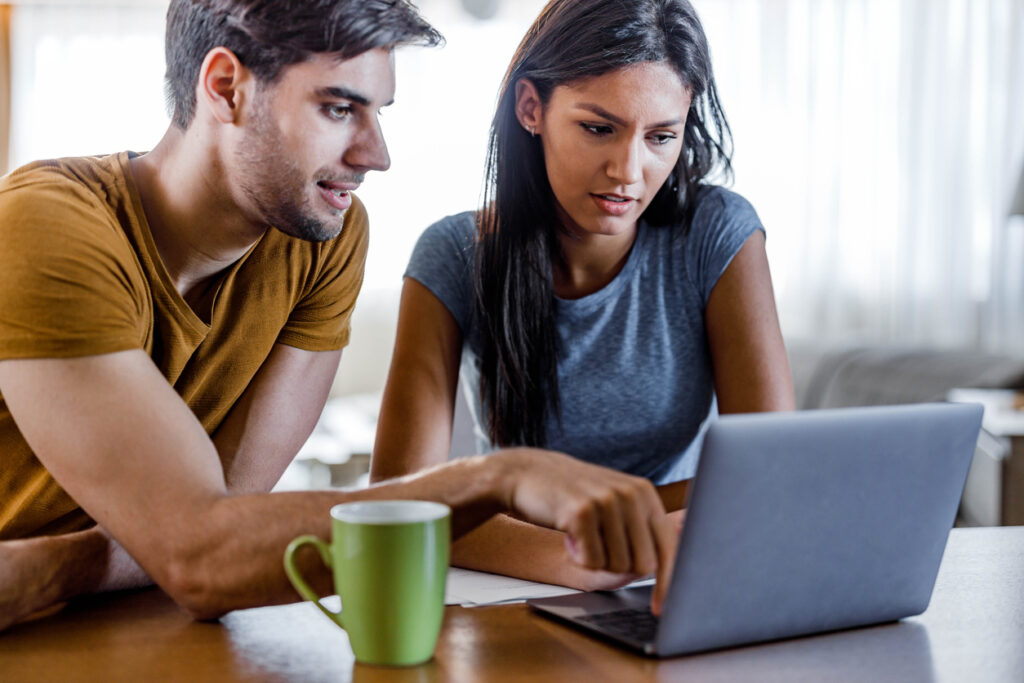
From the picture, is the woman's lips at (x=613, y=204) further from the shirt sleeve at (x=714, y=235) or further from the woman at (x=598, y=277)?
the shirt sleeve at (x=714, y=235)

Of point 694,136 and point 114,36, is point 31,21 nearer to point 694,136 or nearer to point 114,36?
point 114,36

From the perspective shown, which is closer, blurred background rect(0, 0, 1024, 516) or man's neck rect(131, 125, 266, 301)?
man's neck rect(131, 125, 266, 301)

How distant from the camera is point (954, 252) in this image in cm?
414

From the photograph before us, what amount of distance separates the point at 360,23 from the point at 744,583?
63 cm

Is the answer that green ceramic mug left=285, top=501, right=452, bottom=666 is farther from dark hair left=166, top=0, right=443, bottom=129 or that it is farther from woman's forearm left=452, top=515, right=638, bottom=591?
dark hair left=166, top=0, right=443, bottom=129

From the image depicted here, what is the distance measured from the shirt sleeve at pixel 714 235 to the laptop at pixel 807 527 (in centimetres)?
60

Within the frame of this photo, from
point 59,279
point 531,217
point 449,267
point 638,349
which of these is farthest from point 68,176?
point 638,349

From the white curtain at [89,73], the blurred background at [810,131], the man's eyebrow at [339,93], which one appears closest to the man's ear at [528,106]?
the man's eyebrow at [339,93]

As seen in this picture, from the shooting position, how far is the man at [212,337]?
30.8 inches

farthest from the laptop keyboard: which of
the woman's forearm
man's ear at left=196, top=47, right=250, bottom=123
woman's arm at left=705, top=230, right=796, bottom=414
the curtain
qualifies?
the curtain

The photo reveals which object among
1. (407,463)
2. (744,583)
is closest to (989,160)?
(407,463)

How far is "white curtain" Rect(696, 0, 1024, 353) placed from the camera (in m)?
4.08

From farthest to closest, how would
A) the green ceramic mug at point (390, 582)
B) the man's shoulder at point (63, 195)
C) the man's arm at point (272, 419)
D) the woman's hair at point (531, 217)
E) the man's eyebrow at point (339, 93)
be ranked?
the woman's hair at point (531, 217)
the man's arm at point (272, 419)
the man's eyebrow at point (339, 93)
the man's shoulder at point (63, 195)
the green ceramic mug at point (390, 582)

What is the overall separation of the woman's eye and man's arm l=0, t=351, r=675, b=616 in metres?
0.57
